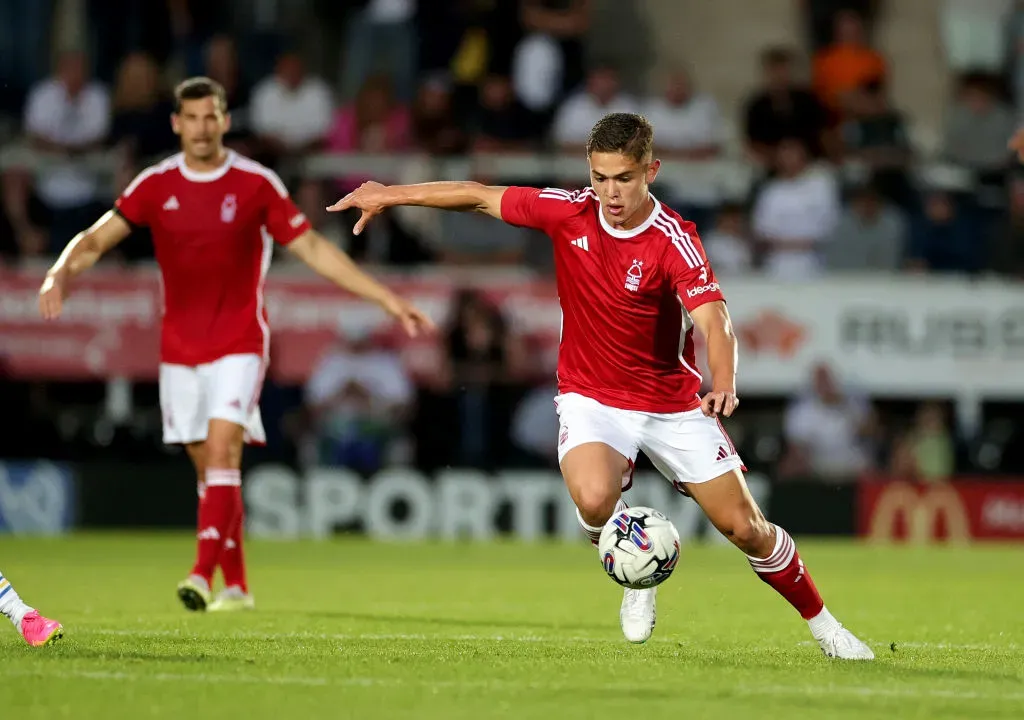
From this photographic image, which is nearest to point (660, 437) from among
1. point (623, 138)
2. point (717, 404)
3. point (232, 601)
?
point (717, 404)

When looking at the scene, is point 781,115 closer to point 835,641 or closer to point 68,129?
point 68,129

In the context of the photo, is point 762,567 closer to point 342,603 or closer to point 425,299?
point 342,603

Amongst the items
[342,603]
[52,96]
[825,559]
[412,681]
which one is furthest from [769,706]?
[52,96]

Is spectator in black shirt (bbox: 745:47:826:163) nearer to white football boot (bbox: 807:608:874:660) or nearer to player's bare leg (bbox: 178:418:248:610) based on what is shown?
player's bare leg (bbox: 178:418:248:610)

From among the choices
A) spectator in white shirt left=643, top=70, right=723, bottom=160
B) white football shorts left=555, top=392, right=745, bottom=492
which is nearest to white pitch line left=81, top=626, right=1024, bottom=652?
white football shorts left=555, top=392, right=745, bottom=492

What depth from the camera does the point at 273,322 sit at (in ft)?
54.1

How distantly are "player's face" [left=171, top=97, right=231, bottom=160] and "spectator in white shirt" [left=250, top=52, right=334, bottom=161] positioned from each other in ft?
26.6

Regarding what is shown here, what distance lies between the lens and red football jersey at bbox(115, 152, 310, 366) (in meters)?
9.77

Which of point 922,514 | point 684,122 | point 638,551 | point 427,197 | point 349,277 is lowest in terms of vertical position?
point 922,514

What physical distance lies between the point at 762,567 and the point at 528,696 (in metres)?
1.59

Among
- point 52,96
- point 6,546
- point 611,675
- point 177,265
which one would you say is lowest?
point 6,546

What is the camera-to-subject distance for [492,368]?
16391 mm

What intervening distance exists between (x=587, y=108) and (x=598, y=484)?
10947mm

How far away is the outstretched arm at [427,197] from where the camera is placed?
24.9 feet
